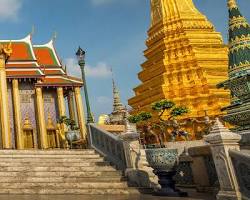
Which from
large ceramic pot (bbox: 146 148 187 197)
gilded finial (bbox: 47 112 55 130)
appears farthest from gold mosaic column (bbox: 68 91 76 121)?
large ceramic pot (bbox: 146 148 187 197)

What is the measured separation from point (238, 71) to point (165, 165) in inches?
118

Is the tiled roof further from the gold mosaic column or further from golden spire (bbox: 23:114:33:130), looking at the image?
golden spire (bbox: 23:114:33:130)

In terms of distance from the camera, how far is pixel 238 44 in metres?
9.35

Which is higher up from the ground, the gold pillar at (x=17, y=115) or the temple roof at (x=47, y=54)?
the temple roof at (x=47, y=54)

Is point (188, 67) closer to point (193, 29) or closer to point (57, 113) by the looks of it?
point (193, 29)

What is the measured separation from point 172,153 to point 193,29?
87.9 feet

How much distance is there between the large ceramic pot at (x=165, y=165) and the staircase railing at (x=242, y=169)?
218 cm

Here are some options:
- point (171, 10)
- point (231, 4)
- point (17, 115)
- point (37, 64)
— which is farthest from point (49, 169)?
point (171, 10)

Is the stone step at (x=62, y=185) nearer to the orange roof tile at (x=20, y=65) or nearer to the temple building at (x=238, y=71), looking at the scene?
the temple building at (x=238, y=71)

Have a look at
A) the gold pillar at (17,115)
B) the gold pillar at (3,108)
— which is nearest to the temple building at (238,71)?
the gold pillar at (3,108)

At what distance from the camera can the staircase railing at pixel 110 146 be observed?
10.8m

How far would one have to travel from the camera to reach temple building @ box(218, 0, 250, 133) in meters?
7.99

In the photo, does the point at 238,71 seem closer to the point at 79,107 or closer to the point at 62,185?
the point at 62,185

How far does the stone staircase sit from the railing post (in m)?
3.15
